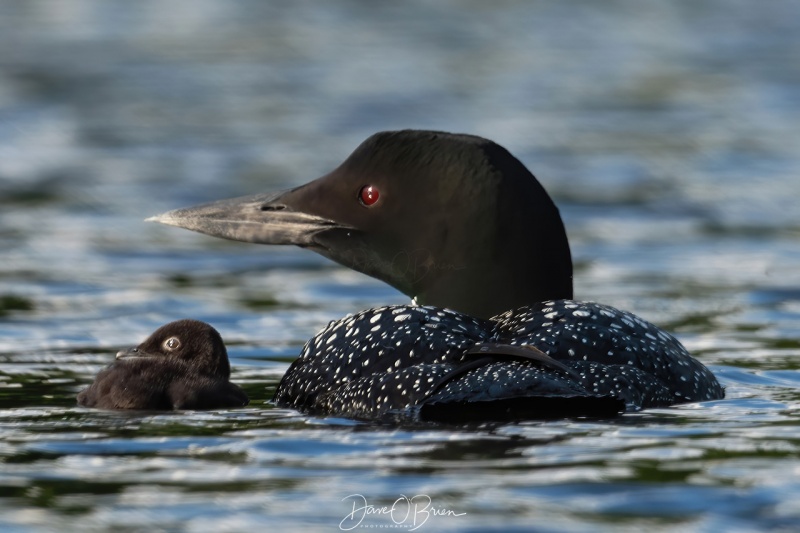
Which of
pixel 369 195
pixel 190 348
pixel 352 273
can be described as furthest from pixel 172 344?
pixel 352 273

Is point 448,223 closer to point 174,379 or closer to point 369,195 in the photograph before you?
Result: point 369,195

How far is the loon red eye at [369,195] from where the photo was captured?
6.56m

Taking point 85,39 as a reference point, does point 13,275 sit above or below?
below

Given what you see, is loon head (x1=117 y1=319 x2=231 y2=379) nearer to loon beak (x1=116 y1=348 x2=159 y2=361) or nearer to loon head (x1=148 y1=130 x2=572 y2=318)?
loon beak (x1=116 y1=348 x2=159 y2=361)

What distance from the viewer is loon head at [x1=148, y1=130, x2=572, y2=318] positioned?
6297 mm

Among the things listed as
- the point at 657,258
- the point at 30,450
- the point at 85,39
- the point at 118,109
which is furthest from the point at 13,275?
the point at 85,39

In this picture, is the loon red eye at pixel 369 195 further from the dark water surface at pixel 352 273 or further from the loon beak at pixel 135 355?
the loon beak at pixel 135 355

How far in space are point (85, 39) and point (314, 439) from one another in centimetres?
1221

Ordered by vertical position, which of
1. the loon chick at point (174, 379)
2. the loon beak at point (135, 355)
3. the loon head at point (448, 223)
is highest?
the loon head at point (448, 223)

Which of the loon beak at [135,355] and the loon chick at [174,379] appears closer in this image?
the loon chick at [174,379]

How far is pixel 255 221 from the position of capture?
6934mm

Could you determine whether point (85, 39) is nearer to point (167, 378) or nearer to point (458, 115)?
point (458, 115)

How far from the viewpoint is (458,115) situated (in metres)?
14.4

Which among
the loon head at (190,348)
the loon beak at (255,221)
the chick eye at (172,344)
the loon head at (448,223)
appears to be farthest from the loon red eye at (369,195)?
the chick eye at (172,344)
